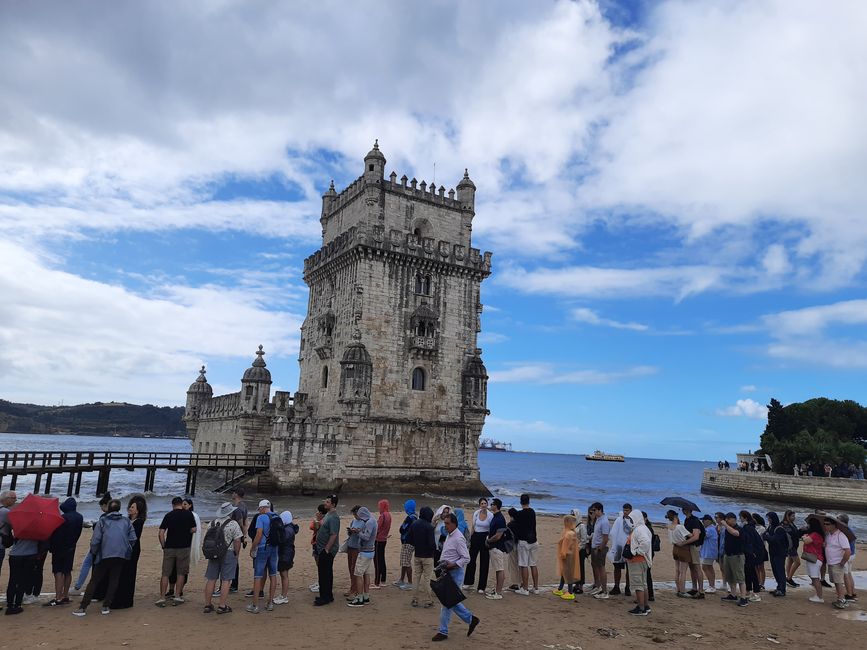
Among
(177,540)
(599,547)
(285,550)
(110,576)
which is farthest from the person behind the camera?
(599,547)

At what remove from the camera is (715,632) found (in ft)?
33.8

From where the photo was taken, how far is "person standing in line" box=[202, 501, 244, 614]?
9891mm

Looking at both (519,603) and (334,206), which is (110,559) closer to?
(519,603)

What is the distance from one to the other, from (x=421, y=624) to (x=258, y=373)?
36.8m

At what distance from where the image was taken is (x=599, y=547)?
12.0 meters

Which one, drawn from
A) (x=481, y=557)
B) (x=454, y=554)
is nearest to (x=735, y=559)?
(x=481, y=557)

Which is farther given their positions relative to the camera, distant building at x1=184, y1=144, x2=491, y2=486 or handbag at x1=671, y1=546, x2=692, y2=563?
distant building at x1=184, y1=144, x2=491, y2=486

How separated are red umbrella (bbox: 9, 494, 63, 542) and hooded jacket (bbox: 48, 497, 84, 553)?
12 cm

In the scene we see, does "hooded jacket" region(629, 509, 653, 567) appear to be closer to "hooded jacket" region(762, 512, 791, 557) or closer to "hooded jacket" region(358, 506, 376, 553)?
"hooded jacket" region(762, 512, 791, 557)

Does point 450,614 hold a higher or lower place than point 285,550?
lower

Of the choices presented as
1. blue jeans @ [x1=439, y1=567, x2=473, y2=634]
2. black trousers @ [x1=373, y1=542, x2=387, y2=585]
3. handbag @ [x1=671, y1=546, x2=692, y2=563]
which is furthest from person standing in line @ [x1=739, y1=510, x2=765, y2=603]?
black trousers @ [x1=373, y1=542, x2=387, y2=585]

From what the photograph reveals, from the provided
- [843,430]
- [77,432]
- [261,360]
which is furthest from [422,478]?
[77,432]

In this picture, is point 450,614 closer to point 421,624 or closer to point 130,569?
point 421,624

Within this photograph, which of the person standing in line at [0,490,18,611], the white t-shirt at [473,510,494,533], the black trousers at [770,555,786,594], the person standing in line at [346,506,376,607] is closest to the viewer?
the person standing in line at [0,490,18,611]
